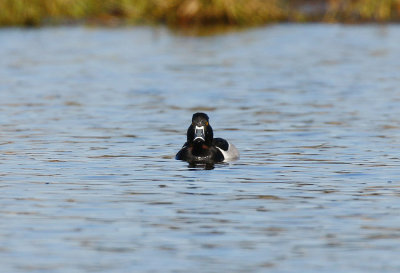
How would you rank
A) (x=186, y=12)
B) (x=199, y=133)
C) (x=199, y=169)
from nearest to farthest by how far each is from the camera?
(x=199, y=169), (x=199, y=133), (x=186, y=12)

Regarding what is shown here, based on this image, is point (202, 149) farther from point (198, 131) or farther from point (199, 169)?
point (199, 169)

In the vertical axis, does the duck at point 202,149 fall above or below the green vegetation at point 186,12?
above

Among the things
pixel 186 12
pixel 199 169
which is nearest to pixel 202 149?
pixel 199 169

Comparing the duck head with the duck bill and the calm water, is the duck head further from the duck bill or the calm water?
the calm water

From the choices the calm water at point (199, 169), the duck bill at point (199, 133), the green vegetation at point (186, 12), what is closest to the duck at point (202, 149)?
the duck bill at point (199, 133)

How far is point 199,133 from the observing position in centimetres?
1524

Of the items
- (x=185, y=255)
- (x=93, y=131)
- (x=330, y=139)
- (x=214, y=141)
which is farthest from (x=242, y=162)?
(x=185, y=255)

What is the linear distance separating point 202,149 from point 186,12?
92.8 ft

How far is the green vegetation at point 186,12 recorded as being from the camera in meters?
42.2

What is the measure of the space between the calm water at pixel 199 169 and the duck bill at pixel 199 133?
453mm

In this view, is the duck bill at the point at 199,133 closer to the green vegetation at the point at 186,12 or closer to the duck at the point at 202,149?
the duck at the point at 202,149

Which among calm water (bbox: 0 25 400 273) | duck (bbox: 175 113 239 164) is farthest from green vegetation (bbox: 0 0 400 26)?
duck (bbox: 175 113 239 164)

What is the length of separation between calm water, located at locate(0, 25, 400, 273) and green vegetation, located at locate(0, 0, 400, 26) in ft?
32.7

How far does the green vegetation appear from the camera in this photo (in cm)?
4225
